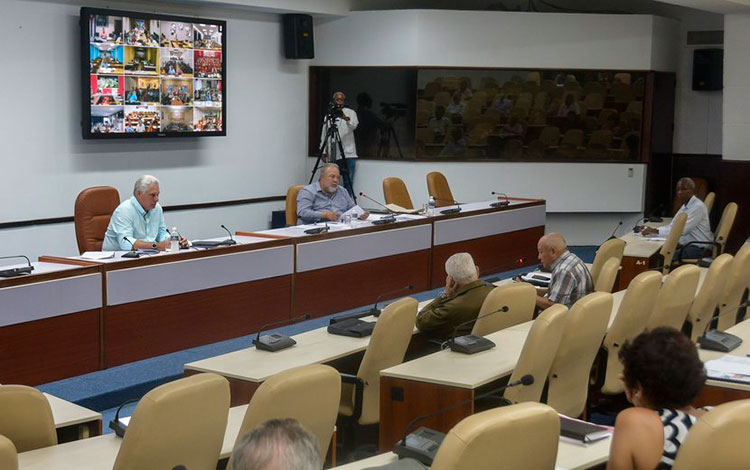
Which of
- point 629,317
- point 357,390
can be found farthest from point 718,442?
point 629,317

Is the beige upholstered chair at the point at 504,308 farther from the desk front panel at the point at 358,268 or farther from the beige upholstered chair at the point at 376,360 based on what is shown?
the desk front panel at the point at 358,268

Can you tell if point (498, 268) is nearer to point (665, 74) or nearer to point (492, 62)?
point (492, 62)

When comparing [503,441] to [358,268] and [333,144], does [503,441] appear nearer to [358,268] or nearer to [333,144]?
[358,268]

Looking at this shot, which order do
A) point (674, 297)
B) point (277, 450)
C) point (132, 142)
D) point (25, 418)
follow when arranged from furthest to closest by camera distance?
point (132, 142), point (674, 297), point (25, 418), point (277, 450)

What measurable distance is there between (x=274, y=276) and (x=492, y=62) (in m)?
5.93

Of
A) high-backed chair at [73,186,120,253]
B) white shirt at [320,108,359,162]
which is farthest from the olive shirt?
white shirt at [320,108,359,162]

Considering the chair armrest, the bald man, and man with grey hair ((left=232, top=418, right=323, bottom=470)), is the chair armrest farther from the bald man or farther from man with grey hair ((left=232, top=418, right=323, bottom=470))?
man with grey hair ((left=232, top=418, right=323, bottom=470))

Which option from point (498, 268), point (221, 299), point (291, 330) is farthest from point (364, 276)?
point (498, 268)

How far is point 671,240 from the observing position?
29.2 ft

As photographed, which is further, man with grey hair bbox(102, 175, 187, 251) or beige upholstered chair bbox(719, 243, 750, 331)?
→ man with grey hair bbox(102, 175, 187, 251)

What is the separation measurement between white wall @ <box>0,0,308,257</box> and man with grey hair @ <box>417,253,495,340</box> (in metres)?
5.11

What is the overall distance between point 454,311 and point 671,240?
4.04 m

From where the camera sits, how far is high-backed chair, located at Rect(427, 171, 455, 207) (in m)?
10.5

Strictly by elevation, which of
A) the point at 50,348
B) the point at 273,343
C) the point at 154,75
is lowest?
the point at 50,348
